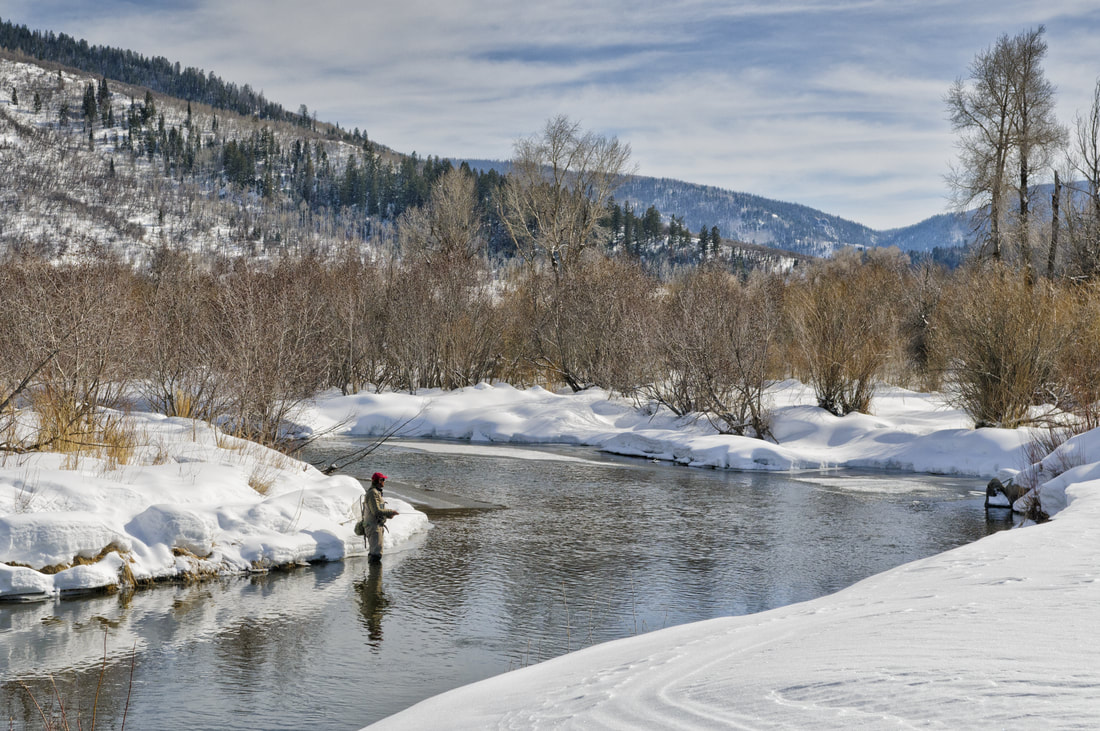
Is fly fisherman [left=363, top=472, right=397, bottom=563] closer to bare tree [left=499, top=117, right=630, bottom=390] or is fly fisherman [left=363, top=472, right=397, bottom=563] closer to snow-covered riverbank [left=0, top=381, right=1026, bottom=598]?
snow-covered riverbank [left=0, top=381, right=1026, bottom=598]

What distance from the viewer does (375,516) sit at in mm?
11898

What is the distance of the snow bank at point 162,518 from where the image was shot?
990 centimetres

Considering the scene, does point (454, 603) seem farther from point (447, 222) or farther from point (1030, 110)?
point (447, 222)

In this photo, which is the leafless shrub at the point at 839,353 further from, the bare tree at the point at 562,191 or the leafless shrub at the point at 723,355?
the bare tree at the point at 562,191

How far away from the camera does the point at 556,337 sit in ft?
116

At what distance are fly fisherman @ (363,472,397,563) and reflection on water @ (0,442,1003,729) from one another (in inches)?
11.3

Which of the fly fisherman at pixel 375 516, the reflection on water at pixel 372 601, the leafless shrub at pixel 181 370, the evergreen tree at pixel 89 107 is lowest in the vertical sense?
the reflection on water at pixel 372 601

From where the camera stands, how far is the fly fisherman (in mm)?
11875

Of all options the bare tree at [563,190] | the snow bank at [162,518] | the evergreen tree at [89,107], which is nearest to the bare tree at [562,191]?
the bare tree at [563,190]

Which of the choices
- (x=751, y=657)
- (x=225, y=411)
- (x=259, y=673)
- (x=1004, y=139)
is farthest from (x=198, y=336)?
(x=1004, y=139)

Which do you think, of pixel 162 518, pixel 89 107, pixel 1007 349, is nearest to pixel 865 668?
pixel 162 518

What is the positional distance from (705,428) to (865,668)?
21.6 meters

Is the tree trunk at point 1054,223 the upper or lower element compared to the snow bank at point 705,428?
upper

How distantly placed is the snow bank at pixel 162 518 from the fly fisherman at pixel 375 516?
1.99 feet
